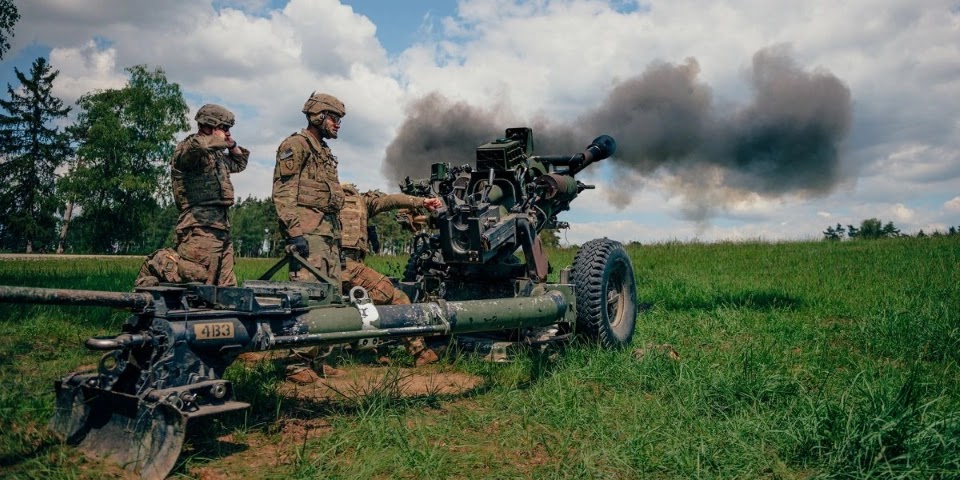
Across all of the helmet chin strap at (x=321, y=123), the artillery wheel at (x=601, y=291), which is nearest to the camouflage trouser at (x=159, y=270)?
the helmet chin strap at (x=321, y=123)

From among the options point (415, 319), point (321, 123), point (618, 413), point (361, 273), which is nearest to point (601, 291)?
point (618, 413)

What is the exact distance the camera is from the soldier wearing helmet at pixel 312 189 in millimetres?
6188

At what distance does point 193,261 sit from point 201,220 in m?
0.37

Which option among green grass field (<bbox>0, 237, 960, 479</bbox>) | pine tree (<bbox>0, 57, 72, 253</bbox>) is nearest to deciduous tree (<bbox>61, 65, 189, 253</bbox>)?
pine tree (<bbox>0, 57, 72, 253</bbox>)

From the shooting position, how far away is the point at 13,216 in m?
40.5

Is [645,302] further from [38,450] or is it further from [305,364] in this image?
[38,450]

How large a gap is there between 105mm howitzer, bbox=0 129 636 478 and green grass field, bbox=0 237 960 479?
0.26 meters

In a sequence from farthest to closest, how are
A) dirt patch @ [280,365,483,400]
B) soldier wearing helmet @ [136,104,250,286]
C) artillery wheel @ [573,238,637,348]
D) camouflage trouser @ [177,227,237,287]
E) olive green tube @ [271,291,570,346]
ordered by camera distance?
artillery wheel @ [573,238,637,348], camouflage trouser @ [177,227,237,287], soldier wearing helmet @ [136,104,250,286], dirt patch @ [280,365,483,400], olive green tube @ [271,291,570,346]

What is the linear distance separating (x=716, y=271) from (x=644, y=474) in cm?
952

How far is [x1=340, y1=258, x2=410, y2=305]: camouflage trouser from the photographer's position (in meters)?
6.59

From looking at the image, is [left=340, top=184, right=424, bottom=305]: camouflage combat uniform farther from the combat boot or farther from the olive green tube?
the olive green tube

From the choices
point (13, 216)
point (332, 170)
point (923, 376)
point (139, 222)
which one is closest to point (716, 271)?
point (923, 376)

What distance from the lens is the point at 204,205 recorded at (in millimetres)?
6227

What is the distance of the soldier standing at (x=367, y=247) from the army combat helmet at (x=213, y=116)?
65.4 inches
